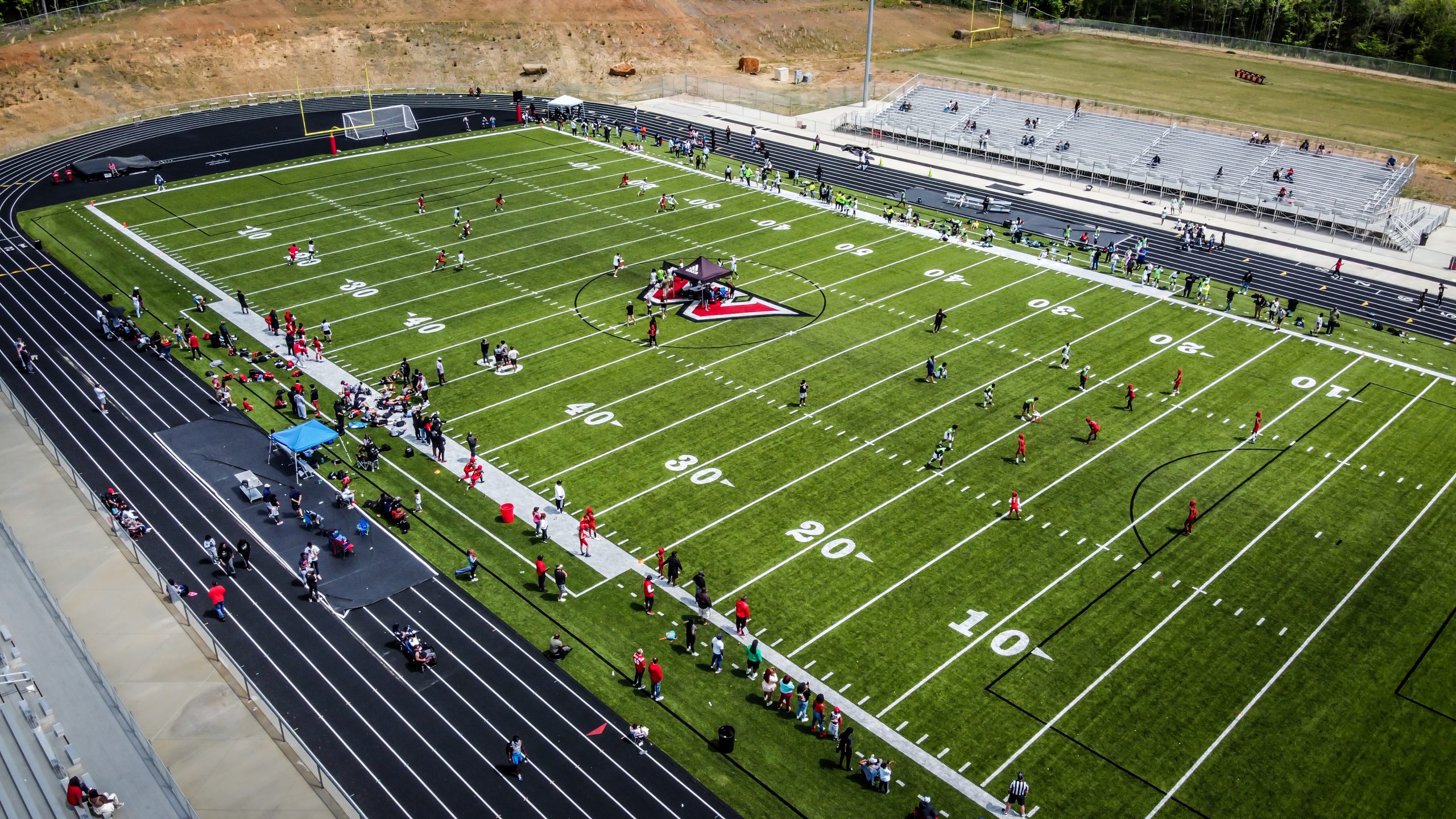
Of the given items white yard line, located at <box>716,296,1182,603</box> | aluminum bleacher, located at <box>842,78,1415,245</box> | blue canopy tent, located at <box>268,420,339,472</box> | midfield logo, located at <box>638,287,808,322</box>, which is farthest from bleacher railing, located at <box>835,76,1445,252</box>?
blue canopy tent, located at <box>268,420,339,472</box>

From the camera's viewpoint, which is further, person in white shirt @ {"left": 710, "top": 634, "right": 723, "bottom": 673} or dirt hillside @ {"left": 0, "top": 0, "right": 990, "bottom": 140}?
dirt hillside @ {"left": 0, "top": 0, "right": 990, "bottom": 140}

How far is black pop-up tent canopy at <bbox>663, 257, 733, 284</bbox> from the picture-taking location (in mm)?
50594

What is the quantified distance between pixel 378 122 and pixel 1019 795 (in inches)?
2914

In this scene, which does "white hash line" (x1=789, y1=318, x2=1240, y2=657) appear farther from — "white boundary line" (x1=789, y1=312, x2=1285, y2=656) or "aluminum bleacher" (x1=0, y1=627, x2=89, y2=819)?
"aluminum bleacher" (x1=0, y1=627, x2=89, y2=819)

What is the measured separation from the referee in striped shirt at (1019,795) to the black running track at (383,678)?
6.30m

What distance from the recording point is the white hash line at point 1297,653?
25453 millimetres

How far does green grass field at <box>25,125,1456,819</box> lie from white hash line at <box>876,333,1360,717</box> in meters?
0.15

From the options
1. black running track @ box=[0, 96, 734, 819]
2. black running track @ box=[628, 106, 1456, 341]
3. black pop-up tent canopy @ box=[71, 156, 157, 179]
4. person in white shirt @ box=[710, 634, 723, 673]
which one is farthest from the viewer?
black pop-up tent canopy @ box=[71, 156, 157, 179]

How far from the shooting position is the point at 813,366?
4578 centimetres

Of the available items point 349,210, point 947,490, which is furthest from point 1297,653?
point 349,210

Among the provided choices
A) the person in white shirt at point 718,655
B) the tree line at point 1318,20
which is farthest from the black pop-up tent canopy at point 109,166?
the tree line at point 1318,20

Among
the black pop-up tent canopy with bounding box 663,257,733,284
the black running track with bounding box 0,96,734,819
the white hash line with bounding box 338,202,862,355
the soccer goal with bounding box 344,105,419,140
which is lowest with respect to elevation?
the black running track with bounding box 0,96,734,819

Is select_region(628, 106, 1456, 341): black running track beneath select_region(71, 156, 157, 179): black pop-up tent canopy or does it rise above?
beneath

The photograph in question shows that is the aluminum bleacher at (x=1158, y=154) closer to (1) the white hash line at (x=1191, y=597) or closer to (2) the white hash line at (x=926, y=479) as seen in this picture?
(2) the white hash line at (x=926, y=479)
